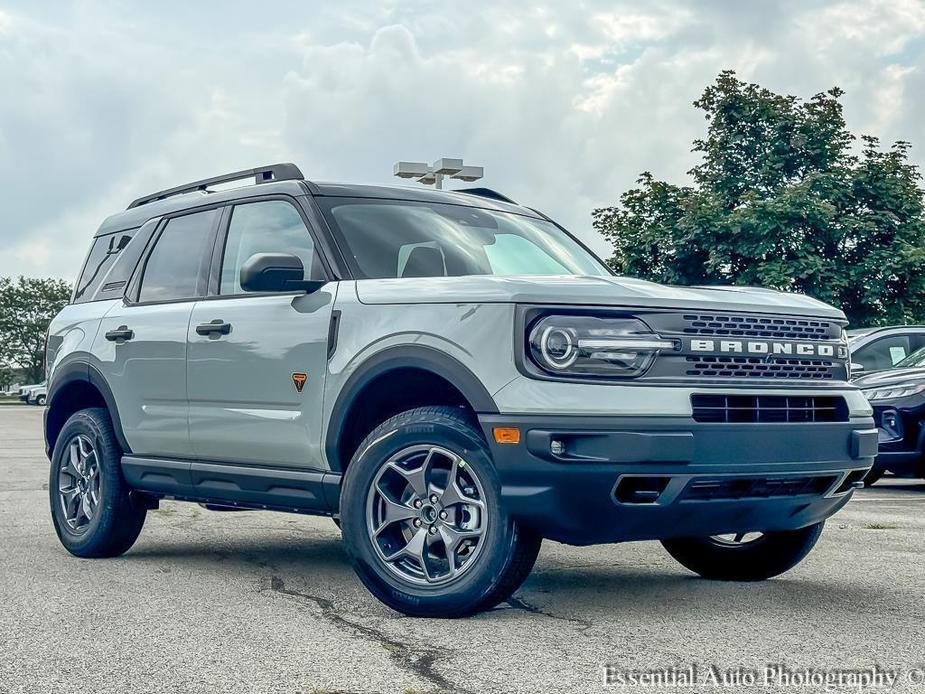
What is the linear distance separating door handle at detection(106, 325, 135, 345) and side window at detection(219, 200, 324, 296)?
762 mm

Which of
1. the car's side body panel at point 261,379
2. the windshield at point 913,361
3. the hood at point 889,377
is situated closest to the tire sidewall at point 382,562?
the car's side body panel at point 261,379

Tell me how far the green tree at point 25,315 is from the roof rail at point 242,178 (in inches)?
3304

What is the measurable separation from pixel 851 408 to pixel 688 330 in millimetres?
911

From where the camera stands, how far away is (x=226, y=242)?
6559 mm

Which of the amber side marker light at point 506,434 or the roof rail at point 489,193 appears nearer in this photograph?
the amber side marker light at point 506,434

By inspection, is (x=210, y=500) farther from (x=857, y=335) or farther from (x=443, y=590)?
(x=857, y=335)

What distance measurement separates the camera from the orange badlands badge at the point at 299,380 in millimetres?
5586

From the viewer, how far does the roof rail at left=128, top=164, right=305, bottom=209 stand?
646cm

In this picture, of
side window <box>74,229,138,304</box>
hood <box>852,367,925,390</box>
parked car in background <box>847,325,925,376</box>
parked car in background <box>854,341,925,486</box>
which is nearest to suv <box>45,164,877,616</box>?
side window <box>74,229,138,304</box>

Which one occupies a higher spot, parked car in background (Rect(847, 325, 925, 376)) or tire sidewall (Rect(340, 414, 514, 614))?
parked car in background (Rect(847, 325, 925, 376))

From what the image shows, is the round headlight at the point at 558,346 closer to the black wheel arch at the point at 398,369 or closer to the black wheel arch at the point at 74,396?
the black wheel arch at the point at 398,369

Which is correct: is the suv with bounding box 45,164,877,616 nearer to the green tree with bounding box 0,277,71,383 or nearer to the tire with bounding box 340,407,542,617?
the tire with bounding box 340,407,542,617

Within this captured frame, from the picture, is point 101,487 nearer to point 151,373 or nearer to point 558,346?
point 151,373

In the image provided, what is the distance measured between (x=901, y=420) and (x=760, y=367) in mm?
7341
